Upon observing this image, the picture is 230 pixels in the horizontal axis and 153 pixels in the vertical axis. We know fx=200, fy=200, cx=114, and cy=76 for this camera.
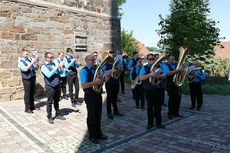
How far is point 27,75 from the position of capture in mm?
6164

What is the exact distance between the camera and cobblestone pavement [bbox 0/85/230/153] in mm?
4060

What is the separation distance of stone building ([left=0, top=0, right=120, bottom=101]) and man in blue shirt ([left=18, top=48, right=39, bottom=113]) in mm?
1979

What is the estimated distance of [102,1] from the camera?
423 inches

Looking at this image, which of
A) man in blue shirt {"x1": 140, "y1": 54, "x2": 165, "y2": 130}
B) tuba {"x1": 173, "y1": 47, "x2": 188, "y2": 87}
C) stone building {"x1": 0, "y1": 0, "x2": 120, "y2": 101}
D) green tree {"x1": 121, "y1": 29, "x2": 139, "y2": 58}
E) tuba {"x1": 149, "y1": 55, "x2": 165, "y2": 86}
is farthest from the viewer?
green tree {"x1": 121, "y1": 29, "x2": 139, "y2": 58}

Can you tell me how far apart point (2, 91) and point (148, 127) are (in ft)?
19.0

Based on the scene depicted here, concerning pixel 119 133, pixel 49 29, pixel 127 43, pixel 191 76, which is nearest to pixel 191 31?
pixel 191 76

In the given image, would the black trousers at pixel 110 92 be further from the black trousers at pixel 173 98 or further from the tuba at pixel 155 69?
the black trousers at pixel 173 98

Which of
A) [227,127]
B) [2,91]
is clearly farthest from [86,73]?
[2,91]

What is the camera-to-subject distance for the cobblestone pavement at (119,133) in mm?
4060

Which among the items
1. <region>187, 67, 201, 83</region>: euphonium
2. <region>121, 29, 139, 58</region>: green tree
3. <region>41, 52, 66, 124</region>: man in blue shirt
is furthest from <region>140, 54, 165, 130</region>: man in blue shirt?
<region>121, 29, 139, 58</region>: green tree

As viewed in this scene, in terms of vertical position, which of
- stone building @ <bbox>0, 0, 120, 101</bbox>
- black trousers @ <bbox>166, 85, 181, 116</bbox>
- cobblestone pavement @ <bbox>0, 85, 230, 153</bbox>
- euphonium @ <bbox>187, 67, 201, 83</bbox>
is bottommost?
cobblestone pavement @ <bbox>0, 85, 230, 153</bbox>

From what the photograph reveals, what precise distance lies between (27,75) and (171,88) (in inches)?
172

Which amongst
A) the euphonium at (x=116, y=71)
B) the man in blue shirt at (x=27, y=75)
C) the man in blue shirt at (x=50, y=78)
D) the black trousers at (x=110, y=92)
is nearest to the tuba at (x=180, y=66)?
the euphonium at (x=116, y=71)

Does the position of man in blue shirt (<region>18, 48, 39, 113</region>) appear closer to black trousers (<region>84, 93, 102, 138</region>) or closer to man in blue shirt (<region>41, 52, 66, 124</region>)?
man in blue shirt (<region>41, 52, 66, 124</region>)
